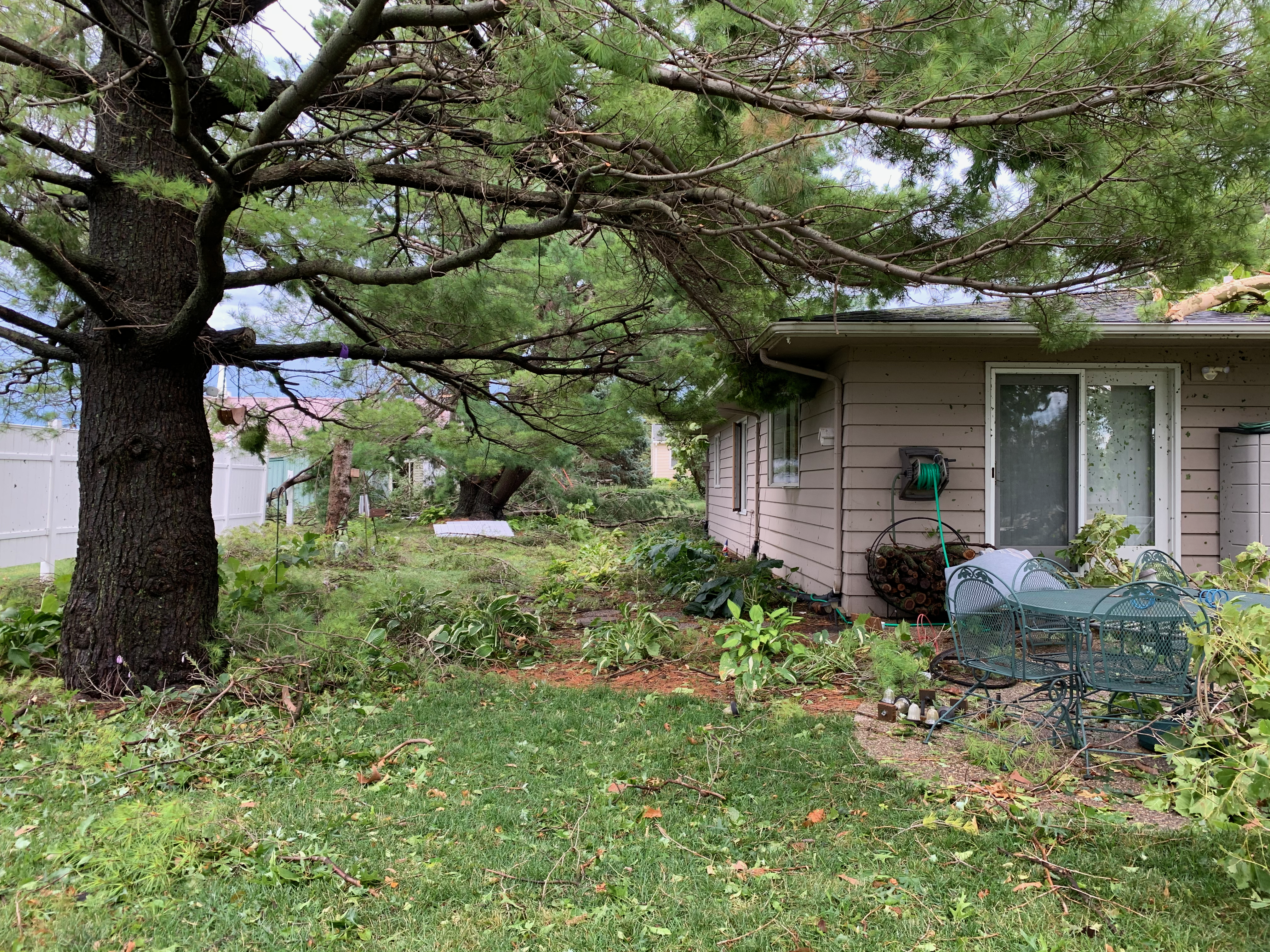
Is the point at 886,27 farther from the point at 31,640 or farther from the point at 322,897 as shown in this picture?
the point at 31,640

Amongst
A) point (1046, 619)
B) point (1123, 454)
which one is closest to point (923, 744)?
point (1046, 619)

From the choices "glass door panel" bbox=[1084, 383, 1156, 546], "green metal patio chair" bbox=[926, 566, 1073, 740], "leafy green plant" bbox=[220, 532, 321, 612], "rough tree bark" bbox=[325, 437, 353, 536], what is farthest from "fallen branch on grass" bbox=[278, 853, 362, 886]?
"rough tree bark" bbox=[325, 437, 353, 536]

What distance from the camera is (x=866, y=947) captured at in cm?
226

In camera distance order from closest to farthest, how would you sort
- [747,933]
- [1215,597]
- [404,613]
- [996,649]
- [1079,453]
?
[747,933]
[996,649]
[1215,597]
[404,613]
[1079,453]

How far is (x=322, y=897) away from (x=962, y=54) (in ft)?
14.6

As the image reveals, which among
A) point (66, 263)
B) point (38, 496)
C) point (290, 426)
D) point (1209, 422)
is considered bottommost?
point (38, 496)

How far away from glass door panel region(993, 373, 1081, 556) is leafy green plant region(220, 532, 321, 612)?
6.50 metres

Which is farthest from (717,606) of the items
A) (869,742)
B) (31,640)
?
(31,640)

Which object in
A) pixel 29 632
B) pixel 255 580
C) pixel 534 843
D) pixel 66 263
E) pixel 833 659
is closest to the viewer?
pixel 534 843

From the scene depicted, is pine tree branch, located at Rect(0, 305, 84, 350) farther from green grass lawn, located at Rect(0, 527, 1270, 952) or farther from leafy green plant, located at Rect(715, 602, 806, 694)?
leafy green plant, located at Rect(715, 602, 806, 694)

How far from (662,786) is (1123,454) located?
579 centimetres

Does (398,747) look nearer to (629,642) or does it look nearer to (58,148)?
(629,642)

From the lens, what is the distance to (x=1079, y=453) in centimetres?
690

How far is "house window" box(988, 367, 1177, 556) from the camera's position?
6914 millimetres
